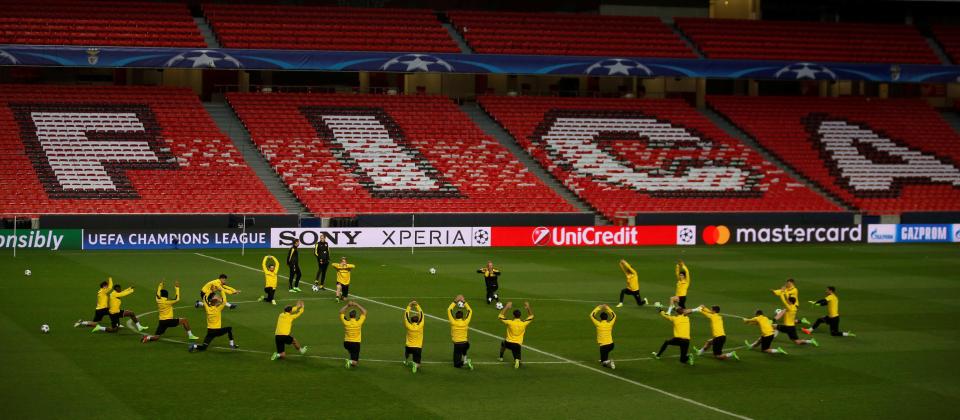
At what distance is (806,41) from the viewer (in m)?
67.9

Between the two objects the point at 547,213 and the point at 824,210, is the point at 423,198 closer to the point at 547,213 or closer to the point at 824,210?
the point at 547,213

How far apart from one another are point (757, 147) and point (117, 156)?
32.3 meters

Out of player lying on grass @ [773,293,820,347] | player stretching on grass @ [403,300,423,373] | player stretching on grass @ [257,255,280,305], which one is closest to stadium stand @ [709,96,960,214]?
player lying on grass @ [773,293,820,347]

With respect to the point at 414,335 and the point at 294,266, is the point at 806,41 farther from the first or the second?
the point at 414,335

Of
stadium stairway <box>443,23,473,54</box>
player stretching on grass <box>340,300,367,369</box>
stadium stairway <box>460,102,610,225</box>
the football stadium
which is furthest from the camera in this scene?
stadium stairway <box>443,23,473,54</box>

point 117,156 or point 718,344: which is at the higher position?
point 117,156

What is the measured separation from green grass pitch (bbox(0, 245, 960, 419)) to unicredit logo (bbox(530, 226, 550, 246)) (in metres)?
9.58

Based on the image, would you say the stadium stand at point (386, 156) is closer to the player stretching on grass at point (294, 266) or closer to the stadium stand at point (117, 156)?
the stadium stand at point (117, 156)

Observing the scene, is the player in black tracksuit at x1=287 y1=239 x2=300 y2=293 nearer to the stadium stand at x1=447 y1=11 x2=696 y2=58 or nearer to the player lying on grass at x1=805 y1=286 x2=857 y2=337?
the player lying on grass at x1=805 y1=286 x2=857 y2=337

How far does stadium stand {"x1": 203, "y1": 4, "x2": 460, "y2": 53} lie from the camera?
198 ft

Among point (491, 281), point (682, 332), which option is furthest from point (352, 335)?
point (491, 281)

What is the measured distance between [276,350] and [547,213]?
27.5 metres

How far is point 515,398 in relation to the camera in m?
21.3

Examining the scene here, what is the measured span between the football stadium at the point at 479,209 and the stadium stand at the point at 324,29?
169mm
